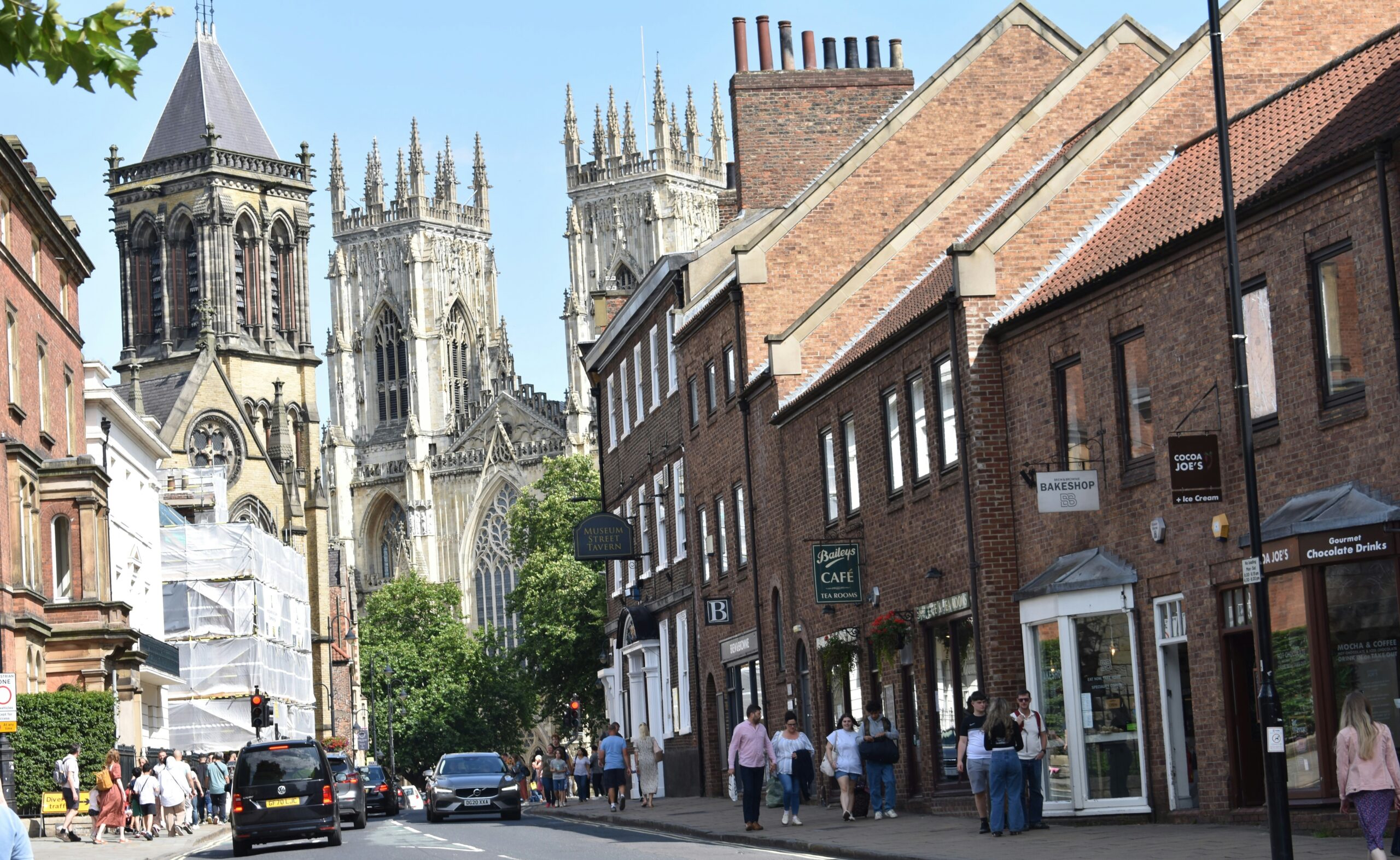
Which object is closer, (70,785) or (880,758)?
(880,758)

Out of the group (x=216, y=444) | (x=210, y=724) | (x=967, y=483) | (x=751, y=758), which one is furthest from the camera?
(x=216, y=444)

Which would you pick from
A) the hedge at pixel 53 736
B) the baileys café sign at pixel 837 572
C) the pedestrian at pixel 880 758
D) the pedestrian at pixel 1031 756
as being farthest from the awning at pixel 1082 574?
the hedge at pixel 53 736

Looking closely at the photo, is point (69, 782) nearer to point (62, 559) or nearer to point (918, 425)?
point (62, 559)

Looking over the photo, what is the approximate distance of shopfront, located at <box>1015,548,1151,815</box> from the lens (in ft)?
73.3

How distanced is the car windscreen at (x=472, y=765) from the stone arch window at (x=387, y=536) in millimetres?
87969

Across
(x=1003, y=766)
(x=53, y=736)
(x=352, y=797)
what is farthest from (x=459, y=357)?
(x=1003, y=766)

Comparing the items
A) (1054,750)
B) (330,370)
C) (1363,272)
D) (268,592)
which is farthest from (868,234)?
(330,370)

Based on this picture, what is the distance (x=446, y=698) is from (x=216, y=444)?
55.3 ft

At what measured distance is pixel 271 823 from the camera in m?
28.3

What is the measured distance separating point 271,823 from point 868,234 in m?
13.7

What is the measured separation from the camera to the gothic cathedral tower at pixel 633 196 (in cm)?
13175

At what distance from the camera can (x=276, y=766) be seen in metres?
28.9

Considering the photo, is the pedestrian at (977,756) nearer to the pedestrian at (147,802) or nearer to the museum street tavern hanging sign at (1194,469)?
the museum street tavern hanging sign at (1194,469)

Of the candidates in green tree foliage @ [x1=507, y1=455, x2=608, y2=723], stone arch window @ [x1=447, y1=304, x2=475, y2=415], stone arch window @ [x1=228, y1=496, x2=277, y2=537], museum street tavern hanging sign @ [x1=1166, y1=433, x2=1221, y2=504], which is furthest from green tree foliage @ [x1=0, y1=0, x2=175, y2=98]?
stone arch window @ [x1=447, y1=304, x2=475, y2=415]
